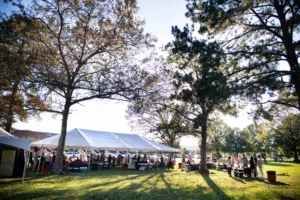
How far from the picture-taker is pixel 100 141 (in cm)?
1900

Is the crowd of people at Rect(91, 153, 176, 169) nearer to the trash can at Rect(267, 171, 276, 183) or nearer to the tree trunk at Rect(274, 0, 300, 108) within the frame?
the trash can at Rect(267, 171, 276, 183)

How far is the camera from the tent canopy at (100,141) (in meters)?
16.6

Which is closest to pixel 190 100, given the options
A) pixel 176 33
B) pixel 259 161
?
pixel 176 33

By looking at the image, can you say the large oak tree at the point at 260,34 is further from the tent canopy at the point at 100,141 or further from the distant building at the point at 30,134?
the distant building at the point at 30,134

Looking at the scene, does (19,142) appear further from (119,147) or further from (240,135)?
(240,135)

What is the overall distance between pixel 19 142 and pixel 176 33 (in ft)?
32.2

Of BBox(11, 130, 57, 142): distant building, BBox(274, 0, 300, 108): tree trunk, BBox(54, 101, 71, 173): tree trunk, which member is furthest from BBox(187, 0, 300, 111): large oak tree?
BBox(11, 130, 57, 142): distant building

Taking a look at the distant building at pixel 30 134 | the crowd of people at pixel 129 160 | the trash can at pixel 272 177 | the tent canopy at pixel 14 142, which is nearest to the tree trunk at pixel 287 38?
the trash can at pixel 272 177

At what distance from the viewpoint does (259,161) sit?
51.9 feet

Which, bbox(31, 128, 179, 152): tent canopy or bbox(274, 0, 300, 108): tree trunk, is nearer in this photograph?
bbox(274, 0, 300, 108): tree trunk

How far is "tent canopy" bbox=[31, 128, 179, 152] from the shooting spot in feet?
54.3

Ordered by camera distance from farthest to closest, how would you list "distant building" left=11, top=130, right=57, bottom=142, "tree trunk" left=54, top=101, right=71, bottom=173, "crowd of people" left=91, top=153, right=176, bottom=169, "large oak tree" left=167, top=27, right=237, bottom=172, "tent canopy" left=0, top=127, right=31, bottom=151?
"distant building" left=11, top=130, right=57, bottom=142
"crowd of people" left=91, top=153, right=176, bottom=169
"tree trunk" left=54, top=101, right=71, bottom=173
"tent canopy" left=0, top=127, right=31, bottom=151
"large oak tree" left=167, top=27, right=237, bottom=172

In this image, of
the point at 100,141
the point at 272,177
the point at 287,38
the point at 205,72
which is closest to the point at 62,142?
the point at 100,141

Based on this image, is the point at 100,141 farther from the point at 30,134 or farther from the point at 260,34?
the point at 30,134
